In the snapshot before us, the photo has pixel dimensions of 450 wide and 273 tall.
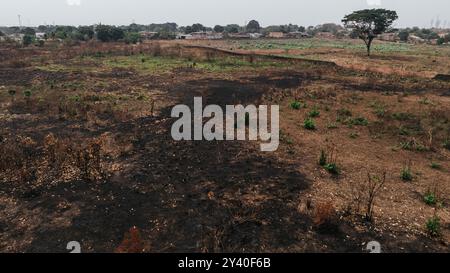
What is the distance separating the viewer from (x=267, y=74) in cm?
2931

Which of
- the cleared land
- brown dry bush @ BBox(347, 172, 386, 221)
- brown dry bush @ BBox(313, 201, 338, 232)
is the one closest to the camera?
the cleared land

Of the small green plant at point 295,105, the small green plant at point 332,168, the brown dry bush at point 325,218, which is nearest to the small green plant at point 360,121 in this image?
the small green plant at point 295,105

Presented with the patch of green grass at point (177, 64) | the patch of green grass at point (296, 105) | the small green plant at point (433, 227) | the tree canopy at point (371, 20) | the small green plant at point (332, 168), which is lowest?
the small green plant at point (433, 227)

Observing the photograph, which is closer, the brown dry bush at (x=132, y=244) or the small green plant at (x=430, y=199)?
the brown dry bush at (x=132, y=244)

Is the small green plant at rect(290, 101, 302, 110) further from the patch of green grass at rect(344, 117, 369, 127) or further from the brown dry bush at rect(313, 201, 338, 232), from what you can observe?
the brown dry bush at rect(313, 201, 338, 232)

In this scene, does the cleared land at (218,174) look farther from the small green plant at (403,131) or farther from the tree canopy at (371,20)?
the tree canopy at (371,20)

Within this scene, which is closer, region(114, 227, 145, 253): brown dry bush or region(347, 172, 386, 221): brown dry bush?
region(114, 227, 145, 253): brown dry bush

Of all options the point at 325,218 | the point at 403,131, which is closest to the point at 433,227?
the point at 325,218

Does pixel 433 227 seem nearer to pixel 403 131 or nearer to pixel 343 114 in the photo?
pixel 403 131

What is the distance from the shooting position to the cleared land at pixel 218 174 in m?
7.61

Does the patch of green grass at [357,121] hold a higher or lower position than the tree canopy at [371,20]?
lower

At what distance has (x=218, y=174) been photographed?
10570mm

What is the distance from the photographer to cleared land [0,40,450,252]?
761 cm

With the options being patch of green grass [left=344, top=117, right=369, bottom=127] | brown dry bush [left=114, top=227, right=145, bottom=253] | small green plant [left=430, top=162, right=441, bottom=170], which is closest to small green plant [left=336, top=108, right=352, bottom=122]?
patch of green grass [left=344, top=117, right=369, bottom=127]
